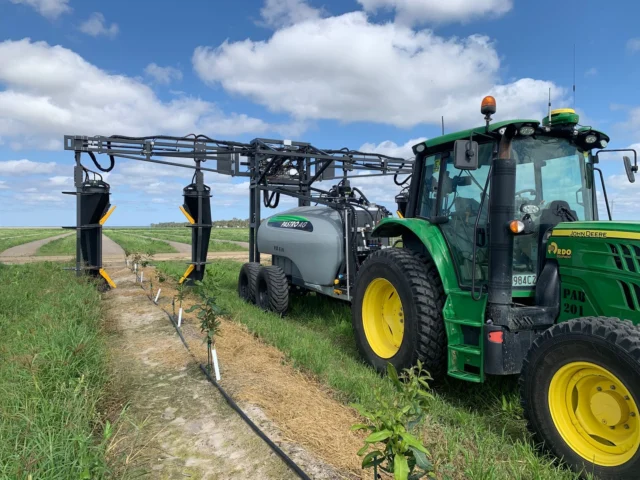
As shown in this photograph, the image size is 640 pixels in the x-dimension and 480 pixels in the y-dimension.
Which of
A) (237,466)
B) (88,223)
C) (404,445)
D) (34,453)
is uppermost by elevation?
(88,223)

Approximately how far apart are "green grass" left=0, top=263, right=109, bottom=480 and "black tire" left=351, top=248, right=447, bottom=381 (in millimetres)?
2589

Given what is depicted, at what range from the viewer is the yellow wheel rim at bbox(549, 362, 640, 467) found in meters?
2.66

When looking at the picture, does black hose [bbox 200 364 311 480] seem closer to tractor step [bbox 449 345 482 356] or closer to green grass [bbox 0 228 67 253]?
tractor step [bbox 449 345 482 356]

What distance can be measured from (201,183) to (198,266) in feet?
5.82

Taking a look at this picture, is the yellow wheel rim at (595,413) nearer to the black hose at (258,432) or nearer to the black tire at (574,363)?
the black tire at (574,363)

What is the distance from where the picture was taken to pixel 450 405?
155 inches

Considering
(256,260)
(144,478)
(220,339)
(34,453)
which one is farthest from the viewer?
(256,260)

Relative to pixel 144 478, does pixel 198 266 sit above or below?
above

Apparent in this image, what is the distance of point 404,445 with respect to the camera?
207 cm

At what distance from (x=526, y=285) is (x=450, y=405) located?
4.04ft

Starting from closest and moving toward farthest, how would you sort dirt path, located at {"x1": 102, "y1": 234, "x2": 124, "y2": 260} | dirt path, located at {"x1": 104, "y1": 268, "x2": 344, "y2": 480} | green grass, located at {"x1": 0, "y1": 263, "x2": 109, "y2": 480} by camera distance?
green grass, located at {"x1": 0, "y1": 263, "x2": 109, "y2": 480} < dirt path, located at {"x1": 104, "y1": 268, "x2": 344, "y2": 480} < dirt path, located at {"x1": 102, "y1": 234, "x2": 124, "y2": 260}

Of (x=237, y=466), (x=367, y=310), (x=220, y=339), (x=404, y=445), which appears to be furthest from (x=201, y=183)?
(x=404, y=445)

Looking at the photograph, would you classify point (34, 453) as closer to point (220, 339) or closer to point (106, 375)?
point (106, 375)

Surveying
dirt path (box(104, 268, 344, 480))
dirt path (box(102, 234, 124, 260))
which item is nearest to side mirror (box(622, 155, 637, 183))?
dirt path (box(104, 268, 344, 480))
